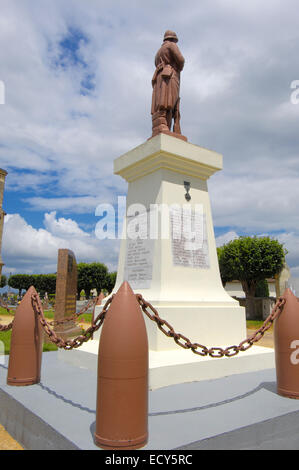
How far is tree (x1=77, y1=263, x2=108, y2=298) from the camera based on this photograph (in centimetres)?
5019

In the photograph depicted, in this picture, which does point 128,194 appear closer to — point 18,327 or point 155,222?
point 155,222

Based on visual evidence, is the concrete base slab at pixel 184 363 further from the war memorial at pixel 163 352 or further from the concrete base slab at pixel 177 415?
the concrete base slab at pixel 177 415

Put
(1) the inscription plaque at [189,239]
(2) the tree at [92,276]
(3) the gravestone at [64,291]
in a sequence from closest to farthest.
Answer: (1) the inscription plaque at [189,239], (3) the gravestone at [64,291], (2) the tree at [92,276]

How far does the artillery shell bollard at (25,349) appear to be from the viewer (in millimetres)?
4066

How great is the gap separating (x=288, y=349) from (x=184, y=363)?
1.34 meters

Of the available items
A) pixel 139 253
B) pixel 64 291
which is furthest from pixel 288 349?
pixel 64 291

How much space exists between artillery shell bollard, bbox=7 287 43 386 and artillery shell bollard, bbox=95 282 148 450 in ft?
6.15

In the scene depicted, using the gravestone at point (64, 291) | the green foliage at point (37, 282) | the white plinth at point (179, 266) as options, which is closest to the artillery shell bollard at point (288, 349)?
the white plinth at point (179, 266)

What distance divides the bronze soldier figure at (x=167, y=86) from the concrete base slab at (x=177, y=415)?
4.47 meters

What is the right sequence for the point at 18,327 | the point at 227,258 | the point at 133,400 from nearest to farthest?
1. the point at 133,400
2. the point at 18,327
3. the point at 227,258

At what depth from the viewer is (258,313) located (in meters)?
24.7

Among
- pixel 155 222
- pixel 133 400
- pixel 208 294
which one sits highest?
pixel 155 222

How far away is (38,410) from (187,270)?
3.27m
